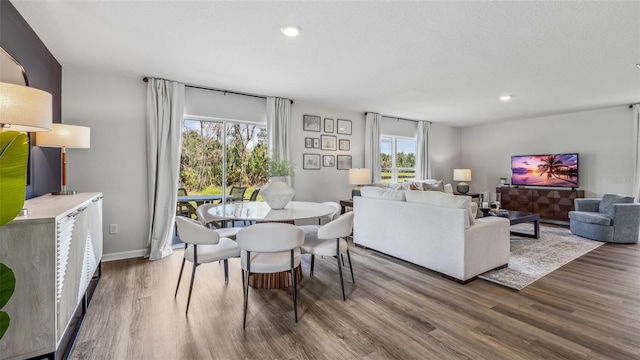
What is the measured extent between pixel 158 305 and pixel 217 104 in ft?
9.80

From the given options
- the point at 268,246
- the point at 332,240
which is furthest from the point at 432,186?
the point at 268,246

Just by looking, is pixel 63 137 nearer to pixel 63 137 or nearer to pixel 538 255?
pixel 63 137

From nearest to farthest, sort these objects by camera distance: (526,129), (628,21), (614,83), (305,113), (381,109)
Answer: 1. (628,21)
2. (614,83)
3. (305,113)
4. (381,109)
5. (526,129)

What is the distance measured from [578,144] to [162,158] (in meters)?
7.89

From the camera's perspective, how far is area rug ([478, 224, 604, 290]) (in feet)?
10.1

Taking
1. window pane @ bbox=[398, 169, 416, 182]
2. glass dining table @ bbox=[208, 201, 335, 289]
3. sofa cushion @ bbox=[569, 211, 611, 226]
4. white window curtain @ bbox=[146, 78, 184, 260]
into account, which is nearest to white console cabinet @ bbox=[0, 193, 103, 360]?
glass dining table @ bbox=[208, 201, 335, 289]

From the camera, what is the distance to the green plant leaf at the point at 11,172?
1.03 m

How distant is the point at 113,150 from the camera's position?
372 centimetres

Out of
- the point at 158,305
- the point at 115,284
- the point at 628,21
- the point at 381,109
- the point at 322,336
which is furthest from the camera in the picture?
the point at 381,109

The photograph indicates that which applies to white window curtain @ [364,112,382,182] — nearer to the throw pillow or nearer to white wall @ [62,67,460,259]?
the throw pillow

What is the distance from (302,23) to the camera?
2391 mm

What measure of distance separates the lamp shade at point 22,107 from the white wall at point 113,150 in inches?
83.8

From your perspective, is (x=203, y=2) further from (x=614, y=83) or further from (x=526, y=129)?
(x=526, y=129)

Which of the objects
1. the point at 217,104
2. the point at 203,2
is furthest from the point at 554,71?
the point at 217,104
